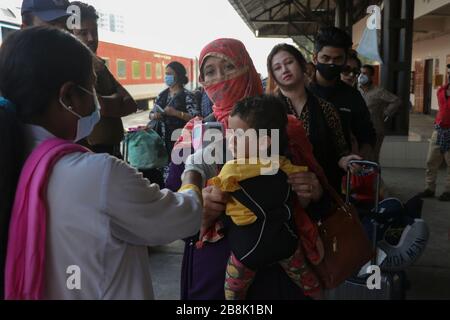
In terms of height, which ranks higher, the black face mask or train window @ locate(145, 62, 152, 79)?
train window @ locate(145, 62, 152, 79)

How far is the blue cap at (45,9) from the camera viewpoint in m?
2.25

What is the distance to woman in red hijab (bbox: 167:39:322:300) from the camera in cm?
153

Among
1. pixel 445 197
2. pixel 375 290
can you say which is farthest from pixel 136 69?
pixel 375 290

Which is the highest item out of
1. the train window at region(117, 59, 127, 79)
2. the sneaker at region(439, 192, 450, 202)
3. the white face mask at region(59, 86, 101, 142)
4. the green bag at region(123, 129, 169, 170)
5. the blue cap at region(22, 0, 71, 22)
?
the train window at region(117, 59, 127, 79)

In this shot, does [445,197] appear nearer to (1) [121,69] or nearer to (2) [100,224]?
(2) [100,224]

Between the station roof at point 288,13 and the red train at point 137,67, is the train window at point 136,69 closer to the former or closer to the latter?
the red train at point 137,67

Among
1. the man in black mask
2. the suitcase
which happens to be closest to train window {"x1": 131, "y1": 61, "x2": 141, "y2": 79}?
the man in black mask

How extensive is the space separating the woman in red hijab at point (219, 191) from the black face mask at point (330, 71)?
1026mm

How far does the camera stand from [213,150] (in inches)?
64.6

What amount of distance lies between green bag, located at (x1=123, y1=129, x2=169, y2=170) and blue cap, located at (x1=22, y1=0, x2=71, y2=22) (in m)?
1.90

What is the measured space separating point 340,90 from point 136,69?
44.6ft

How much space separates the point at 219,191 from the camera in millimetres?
1472

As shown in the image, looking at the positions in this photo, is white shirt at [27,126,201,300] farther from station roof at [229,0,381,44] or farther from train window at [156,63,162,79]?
train window at [156,63,162,79]

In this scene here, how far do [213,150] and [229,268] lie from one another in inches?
16.3
